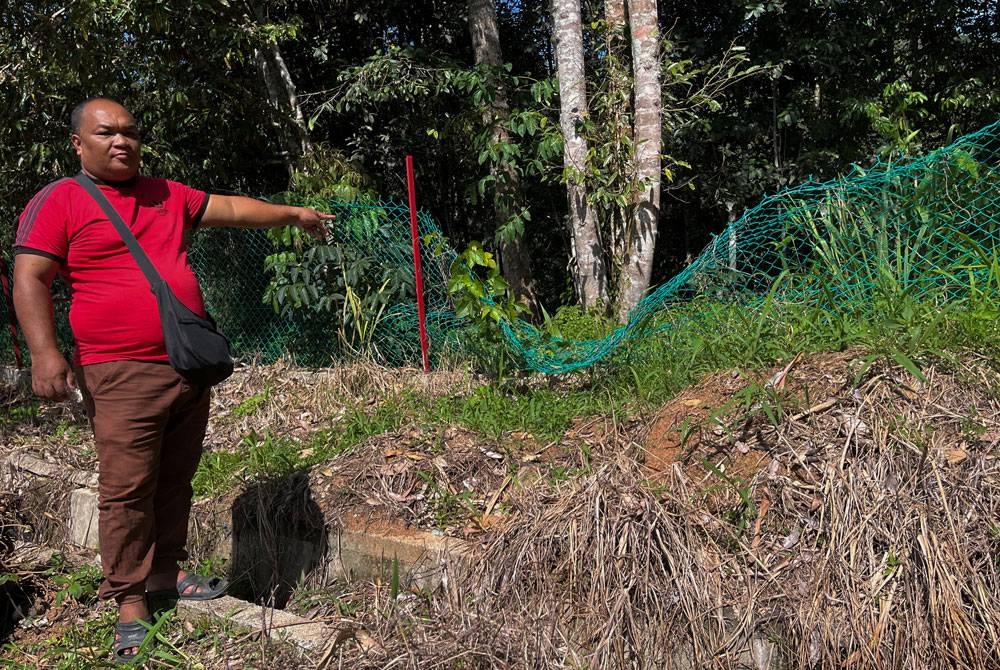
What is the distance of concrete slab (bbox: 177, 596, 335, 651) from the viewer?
8.96 ft

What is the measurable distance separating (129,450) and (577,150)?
4.34 metres

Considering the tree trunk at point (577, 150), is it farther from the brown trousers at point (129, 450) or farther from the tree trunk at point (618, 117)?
the brown trousers at point (129, 450)

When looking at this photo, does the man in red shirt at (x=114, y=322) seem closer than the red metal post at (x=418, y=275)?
Yes

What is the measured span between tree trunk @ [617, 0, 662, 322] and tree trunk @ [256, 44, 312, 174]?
294 cm

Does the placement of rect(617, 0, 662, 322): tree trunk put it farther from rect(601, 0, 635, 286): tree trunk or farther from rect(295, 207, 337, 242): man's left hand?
rect(295, 207, 337, 242): man's left hand

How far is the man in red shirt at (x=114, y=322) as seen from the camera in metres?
2.52

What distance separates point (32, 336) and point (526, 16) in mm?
8085

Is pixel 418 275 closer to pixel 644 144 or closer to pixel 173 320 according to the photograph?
pixel 644 144

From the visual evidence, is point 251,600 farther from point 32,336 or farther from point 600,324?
point 600,324

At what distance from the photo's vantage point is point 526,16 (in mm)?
9375

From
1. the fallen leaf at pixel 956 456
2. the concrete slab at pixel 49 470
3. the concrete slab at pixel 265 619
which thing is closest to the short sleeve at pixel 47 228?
the concrete slab at pixel 265 619

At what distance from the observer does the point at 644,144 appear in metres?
5.62

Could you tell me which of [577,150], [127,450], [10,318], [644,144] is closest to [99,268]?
[127,450]

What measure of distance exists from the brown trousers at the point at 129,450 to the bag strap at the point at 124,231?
308 millimetres
